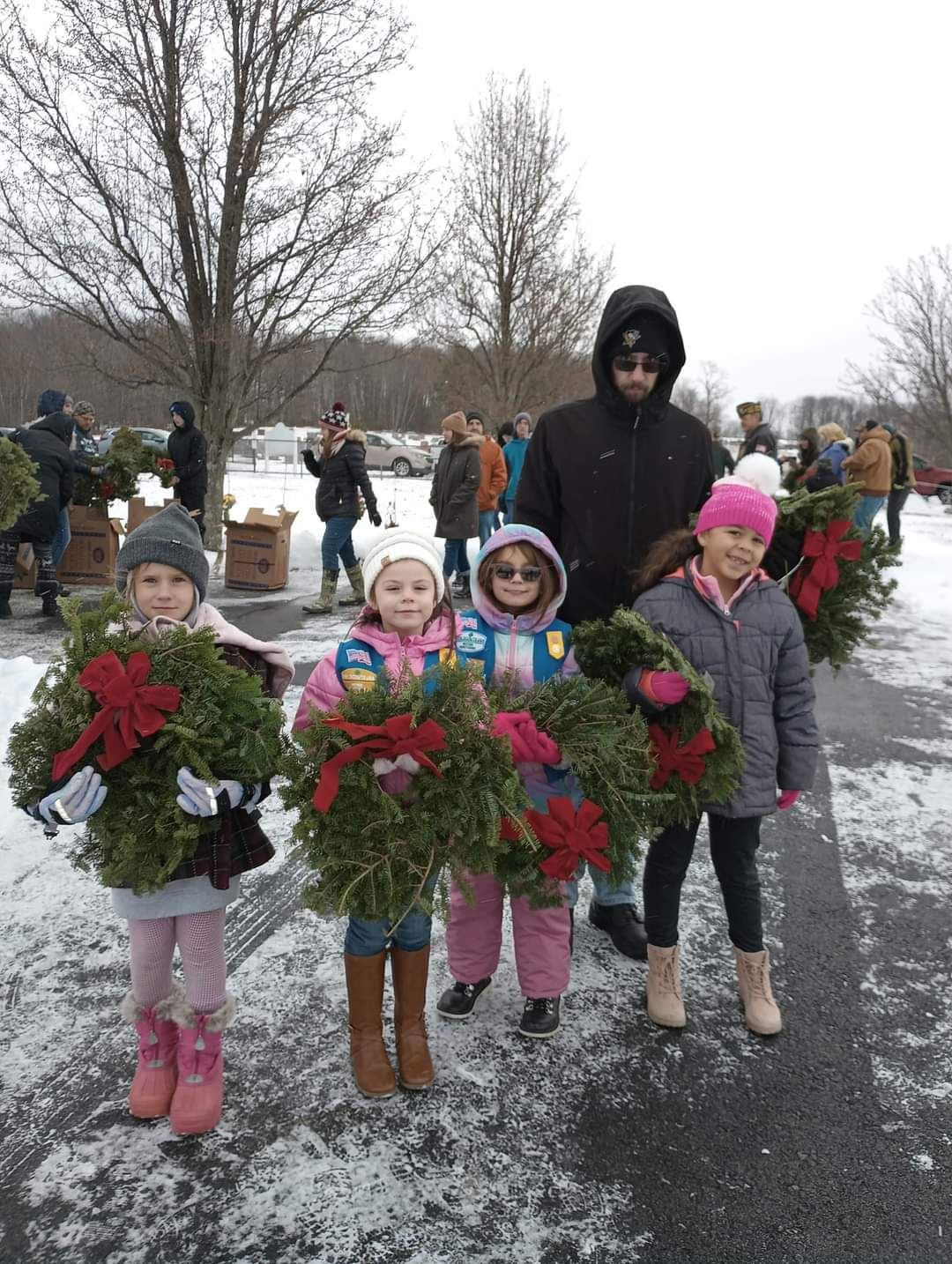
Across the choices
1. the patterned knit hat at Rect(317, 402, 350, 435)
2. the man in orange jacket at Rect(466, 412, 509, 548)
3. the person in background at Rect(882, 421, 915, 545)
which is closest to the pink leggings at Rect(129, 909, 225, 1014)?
the patterned knit hat at Rect(317, 402, 350, 435)

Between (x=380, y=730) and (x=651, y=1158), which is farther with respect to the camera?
(x=651, y=1158)

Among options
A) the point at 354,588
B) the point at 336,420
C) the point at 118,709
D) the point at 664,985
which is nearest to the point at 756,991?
the point at 664,985

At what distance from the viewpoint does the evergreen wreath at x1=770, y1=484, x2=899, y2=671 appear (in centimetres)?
290

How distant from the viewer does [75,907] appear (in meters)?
3.31

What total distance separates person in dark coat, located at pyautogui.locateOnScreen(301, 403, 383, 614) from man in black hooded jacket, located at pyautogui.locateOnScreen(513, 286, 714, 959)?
5.56 meters

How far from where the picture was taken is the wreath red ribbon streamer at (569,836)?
2268 mm

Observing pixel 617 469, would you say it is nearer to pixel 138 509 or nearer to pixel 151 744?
pixel 151 744

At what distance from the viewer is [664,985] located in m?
2.81

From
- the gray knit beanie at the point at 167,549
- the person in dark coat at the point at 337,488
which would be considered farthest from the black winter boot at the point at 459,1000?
the person in dark coat at the point at 337,488

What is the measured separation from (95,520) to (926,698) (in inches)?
339

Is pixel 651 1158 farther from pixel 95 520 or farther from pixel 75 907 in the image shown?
pixel 95 520

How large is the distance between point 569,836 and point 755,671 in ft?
2.78

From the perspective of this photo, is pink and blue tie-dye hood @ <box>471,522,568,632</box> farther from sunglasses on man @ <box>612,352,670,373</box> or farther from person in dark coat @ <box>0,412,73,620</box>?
person in dark coat @ <box>0,412,73,620</box>

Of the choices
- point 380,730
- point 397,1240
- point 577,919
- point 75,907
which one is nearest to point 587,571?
point 380,730
